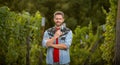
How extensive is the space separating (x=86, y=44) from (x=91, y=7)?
16.8 m

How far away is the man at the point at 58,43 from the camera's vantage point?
19.3 feet

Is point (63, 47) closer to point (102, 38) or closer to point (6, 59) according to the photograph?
point (6, 59)

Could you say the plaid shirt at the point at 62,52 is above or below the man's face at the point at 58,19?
below

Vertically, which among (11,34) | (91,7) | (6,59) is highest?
(91,7)

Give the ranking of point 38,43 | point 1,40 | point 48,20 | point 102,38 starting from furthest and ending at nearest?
1. point 48,20
2. point 102,38
3. point 38,43
4. point 1,40

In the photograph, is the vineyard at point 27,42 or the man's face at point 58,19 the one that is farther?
the vineyard at point 27,42

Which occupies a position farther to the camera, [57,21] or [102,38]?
[102,38]

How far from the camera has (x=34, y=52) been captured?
31.4 feet

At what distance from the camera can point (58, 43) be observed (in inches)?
234

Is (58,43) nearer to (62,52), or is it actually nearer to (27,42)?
(62,52)

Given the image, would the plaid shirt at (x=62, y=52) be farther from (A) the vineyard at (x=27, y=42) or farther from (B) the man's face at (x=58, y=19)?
(A) the vineyard at (x=27, y=42)

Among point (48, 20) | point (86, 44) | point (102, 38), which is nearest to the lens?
point (102, 38)

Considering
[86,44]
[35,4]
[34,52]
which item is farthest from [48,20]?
[34,52]

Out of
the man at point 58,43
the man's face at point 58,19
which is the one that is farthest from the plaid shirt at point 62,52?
the man's face at point 58,19
